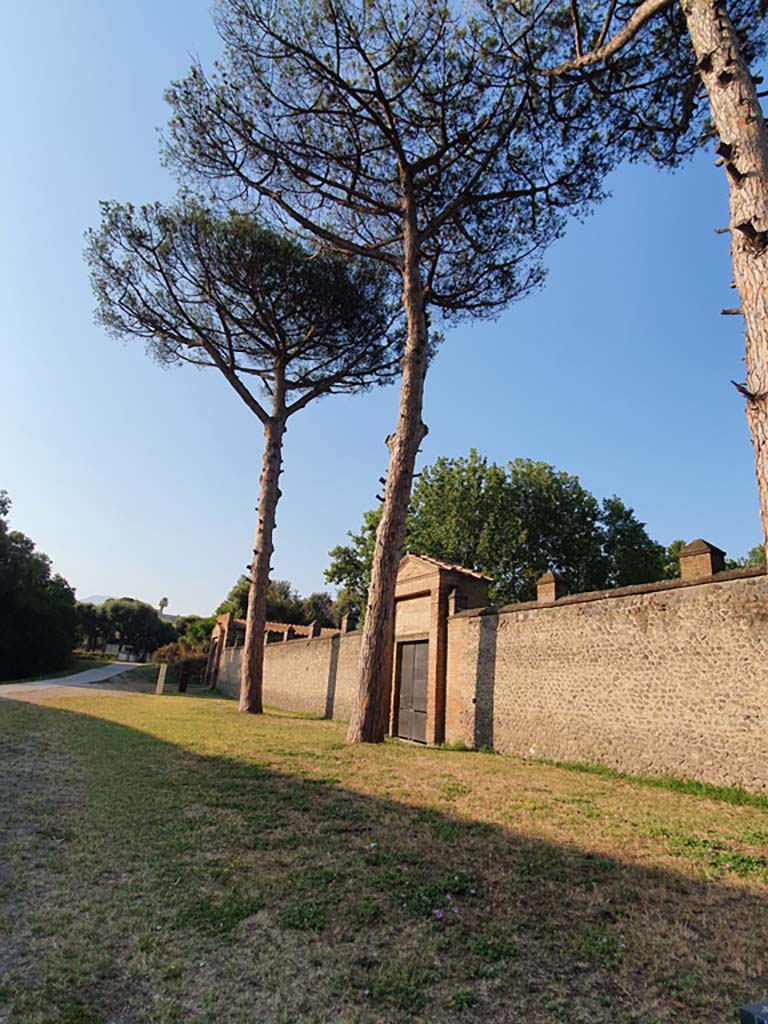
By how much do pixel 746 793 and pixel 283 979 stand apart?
6044 mm

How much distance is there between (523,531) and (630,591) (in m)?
17.4

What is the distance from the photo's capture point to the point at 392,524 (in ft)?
35.5

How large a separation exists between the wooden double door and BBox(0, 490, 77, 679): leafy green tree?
25.7 meters

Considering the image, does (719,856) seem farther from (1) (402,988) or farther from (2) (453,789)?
(1) (402,988)

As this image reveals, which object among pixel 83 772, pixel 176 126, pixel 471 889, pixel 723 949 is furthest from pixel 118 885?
pixel 176 126

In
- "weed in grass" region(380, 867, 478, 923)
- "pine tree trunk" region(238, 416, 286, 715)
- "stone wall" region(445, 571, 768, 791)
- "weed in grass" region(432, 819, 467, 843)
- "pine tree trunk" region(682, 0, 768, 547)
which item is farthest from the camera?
"pine tree trunk" region(238, 416, 286, 715)

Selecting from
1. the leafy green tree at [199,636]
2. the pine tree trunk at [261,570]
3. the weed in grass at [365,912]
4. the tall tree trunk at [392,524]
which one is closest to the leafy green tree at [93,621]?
the leafy green tree at [199,636]

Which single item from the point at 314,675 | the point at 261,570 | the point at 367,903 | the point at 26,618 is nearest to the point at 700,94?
the point at 367,903

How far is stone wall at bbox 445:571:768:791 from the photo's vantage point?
6633mm

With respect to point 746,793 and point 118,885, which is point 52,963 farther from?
point 746,793

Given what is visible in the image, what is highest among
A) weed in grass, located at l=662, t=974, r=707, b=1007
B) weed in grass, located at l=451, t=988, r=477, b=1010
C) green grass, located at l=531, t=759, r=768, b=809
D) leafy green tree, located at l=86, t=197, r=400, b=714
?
leafy green tree, located at l=86, t=197, r=400, b=714

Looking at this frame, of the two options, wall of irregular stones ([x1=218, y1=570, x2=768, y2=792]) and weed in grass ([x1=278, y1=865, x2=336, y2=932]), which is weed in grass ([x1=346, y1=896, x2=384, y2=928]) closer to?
weed in grass ([x1=278, y1=865, x2=336, y2=932])

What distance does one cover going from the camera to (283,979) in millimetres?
2344

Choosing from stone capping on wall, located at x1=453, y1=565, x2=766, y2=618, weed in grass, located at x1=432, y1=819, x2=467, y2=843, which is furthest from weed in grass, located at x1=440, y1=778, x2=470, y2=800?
stone capping on wall, located at x1=453, y1=565, x2=766, y2=618
